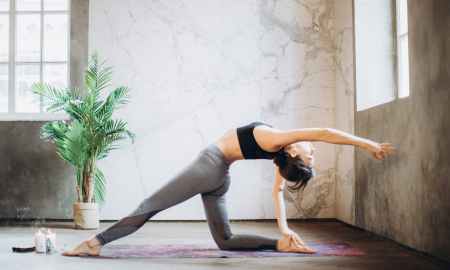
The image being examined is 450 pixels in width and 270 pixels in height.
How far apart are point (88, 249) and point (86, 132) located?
1.90m

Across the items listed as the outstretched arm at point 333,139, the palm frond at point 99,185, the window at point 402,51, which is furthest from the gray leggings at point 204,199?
the palm frond at point 99,185

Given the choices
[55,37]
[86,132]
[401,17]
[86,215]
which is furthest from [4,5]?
[401,17]

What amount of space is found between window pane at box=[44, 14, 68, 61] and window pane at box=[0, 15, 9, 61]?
0.39 meters

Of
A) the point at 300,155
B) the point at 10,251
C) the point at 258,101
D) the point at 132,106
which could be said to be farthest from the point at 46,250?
the point at 258,101

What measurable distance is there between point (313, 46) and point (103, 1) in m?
2.12

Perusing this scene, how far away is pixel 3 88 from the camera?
19.5ft

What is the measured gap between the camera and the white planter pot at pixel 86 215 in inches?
201

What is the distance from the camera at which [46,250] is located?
11.8ft

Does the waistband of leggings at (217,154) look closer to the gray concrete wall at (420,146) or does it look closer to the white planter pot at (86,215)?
the gray concrete wall at (420,146)

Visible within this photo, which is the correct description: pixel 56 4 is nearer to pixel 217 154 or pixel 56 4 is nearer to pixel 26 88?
pixel 26 88

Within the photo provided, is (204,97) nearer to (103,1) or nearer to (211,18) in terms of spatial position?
(211,18)

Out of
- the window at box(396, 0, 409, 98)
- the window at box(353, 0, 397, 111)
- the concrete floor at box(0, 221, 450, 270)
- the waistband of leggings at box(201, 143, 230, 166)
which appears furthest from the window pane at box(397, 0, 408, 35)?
the waistband of leggings at box(201, 143, 230, 166)

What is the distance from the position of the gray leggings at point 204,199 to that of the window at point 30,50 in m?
2.84

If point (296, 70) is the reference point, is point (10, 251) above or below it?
below
